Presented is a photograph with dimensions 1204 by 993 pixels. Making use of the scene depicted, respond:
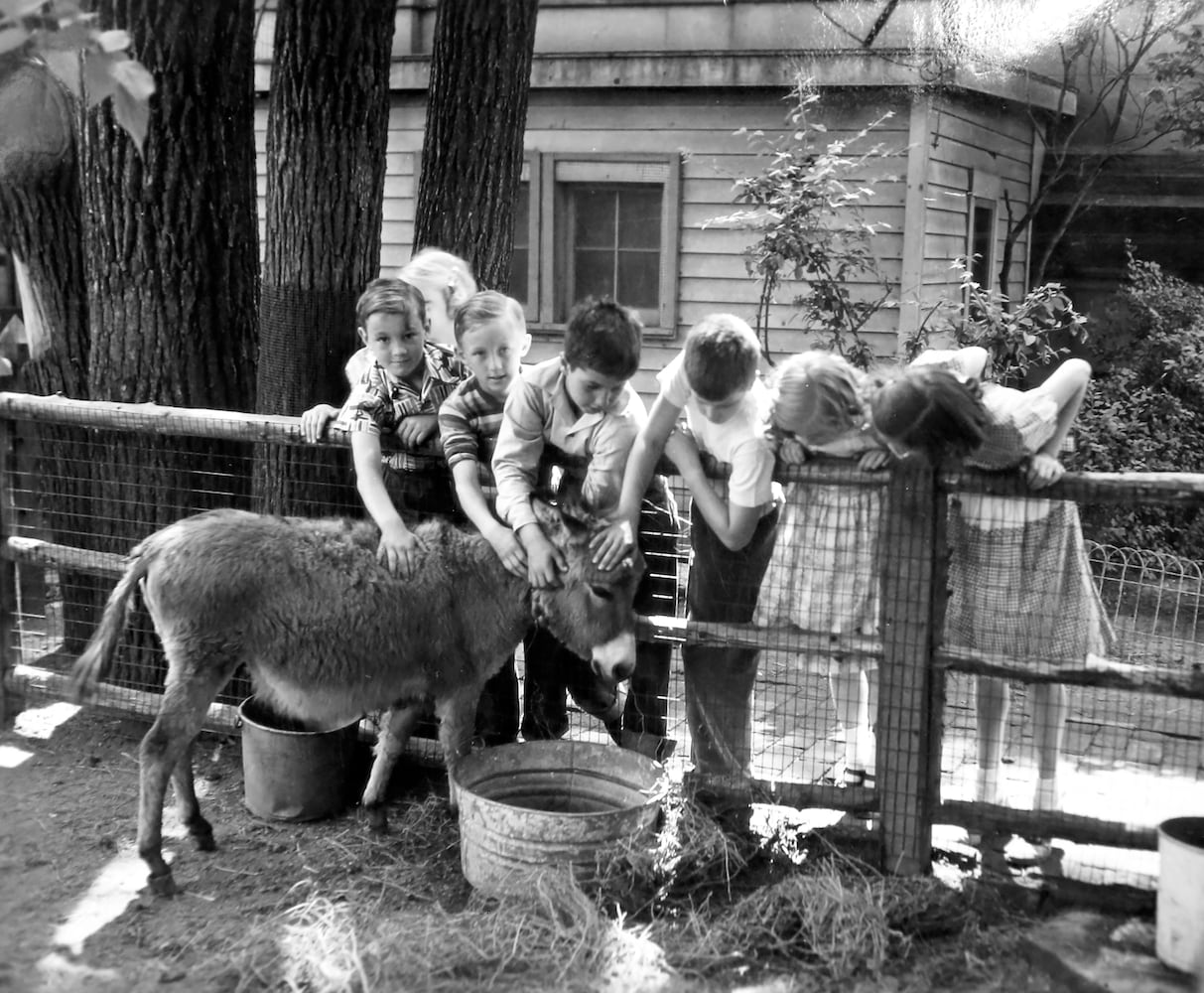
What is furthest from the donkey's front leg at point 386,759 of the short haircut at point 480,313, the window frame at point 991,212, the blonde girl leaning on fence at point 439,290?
the window frame at point 991,212

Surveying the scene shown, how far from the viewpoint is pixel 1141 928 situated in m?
3.85

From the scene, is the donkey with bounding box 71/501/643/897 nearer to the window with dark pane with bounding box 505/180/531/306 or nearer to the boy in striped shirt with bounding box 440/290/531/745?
the boy in striped shirt with bounding box 440/290/531/745

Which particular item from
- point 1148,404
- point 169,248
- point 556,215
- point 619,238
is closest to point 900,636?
point 169,248

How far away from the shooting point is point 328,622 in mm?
4285

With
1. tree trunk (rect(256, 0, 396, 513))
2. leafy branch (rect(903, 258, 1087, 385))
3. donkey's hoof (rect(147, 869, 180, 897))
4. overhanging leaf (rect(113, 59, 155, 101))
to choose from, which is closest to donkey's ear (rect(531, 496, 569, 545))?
donkey's hoof (rect(147, 869, 180, 897))

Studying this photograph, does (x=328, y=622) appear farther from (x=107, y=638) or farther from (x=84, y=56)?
(x=84, y=56)

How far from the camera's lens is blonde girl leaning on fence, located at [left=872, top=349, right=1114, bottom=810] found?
385 centimetres

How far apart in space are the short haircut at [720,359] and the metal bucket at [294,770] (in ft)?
6.63

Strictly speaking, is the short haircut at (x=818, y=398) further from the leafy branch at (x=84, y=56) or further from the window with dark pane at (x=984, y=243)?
Result: the window with dark pane at (x=984, y=243)

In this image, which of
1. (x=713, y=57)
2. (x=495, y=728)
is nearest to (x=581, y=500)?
(x=495, y=728)

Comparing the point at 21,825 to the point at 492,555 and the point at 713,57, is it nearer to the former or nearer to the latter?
the point at 492,555

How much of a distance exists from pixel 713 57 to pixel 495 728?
22.4 ft

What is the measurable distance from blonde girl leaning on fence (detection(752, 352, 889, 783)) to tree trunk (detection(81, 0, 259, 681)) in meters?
2.57

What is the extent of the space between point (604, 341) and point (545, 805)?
1.67 meters
